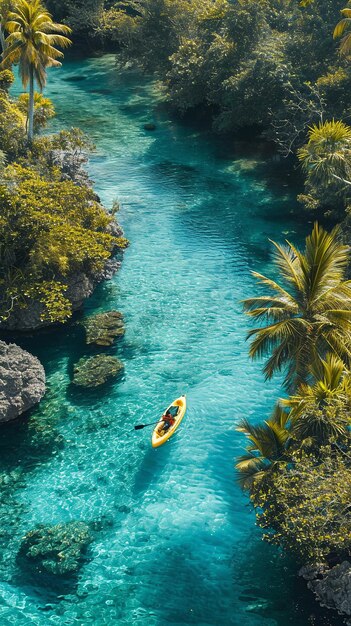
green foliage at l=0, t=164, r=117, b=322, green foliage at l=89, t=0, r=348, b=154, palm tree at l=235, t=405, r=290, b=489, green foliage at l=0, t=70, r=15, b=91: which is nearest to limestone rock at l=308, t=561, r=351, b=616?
palm tree at l=235, t=405, r=290, b=489

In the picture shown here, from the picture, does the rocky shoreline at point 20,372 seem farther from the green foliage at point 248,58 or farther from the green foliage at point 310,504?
the green foliage at point 248,58

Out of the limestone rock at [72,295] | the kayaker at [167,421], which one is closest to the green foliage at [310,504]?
the kayaker at [167,421]

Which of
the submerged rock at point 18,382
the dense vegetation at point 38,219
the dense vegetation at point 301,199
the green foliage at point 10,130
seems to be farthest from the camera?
the green foliage at point 10,130

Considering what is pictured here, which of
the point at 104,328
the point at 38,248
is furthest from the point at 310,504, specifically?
the point at 38,248

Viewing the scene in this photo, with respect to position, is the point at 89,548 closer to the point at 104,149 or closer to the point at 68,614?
the point at 68,614

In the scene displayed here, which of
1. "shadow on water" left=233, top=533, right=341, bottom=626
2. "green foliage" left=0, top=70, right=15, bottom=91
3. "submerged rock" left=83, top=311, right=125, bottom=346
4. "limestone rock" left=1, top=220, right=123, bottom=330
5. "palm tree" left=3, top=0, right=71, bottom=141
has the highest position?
→ "palm tree" left=3, top=0, right=71, bottom=141

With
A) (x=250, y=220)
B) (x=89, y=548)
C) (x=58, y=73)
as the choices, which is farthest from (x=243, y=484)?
(x=58, y=73)

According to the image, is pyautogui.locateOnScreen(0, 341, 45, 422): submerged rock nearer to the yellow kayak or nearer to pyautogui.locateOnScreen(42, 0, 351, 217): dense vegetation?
the yellow kayak
